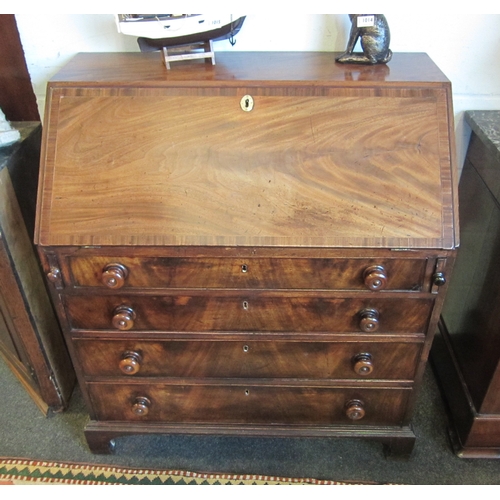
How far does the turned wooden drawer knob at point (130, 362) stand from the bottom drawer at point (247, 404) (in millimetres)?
107

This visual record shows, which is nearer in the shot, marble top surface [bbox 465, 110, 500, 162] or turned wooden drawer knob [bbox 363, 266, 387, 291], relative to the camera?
turned wooden drawer knob [bbox 363, 266, 387, 291]

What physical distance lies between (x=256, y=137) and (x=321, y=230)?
0.27m

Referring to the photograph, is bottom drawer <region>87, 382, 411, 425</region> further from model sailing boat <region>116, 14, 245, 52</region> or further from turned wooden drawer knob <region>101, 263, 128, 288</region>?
model sailing boat <region>116, 14, 245, 52</region>

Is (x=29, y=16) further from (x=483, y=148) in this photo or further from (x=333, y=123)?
(x=483, y=148)

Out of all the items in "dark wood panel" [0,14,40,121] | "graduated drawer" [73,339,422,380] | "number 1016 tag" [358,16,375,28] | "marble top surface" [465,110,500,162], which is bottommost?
"graduated drawer" [73,339,422,380]

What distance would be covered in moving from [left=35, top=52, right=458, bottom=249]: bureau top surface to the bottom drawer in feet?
1.68

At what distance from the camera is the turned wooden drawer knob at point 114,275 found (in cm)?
114

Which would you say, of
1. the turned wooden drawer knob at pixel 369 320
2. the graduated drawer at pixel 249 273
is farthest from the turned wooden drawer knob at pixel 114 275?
the turned wooden drawer knob at pixel 369 320

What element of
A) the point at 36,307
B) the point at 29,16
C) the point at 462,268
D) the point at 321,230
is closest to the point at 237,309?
the point at 321,230

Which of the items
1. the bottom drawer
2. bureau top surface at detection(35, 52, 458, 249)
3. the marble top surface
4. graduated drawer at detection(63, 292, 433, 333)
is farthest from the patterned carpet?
the marble top surface

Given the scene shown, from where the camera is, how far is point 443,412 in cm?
171

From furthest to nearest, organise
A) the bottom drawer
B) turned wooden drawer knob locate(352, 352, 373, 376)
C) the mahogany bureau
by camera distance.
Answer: the bottom drawer → turned wooden drawer knob locate(352, 352, 373, 376) → the mahogany bureau

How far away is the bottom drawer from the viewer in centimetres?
139

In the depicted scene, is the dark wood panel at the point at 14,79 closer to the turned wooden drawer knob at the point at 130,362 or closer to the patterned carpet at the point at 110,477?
the turned wooden drawer knob at the point at 130,362
